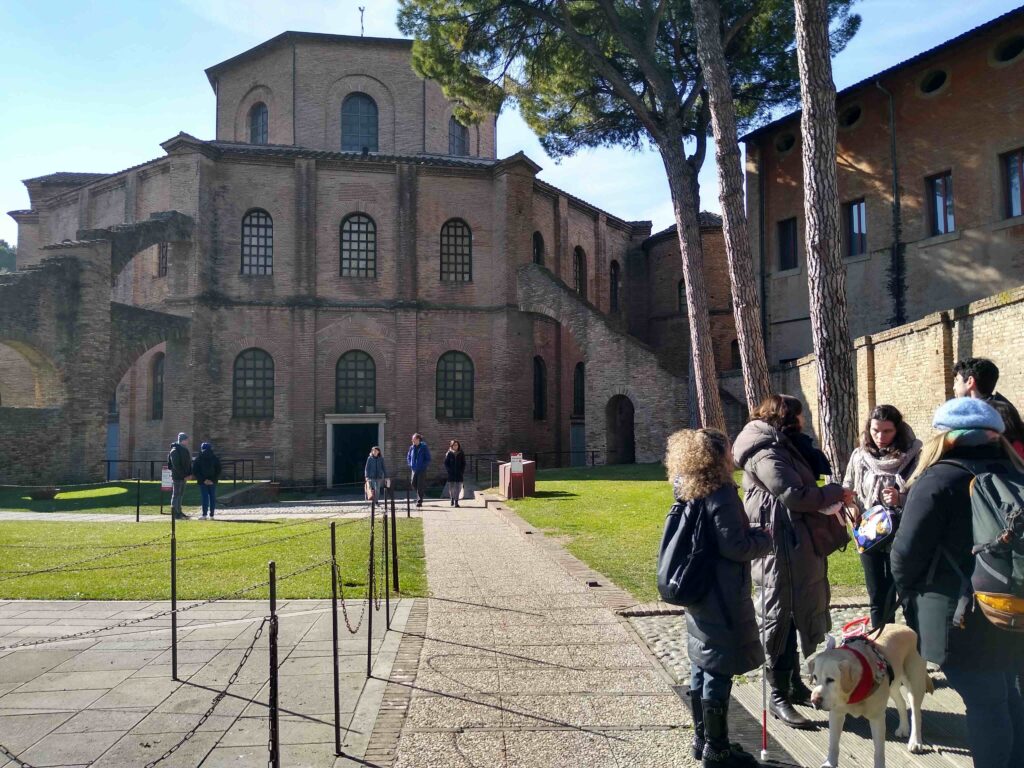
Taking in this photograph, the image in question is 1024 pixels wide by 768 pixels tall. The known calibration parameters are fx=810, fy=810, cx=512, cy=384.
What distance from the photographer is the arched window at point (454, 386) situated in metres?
28.2

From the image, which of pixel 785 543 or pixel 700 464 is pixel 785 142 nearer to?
pixel 785 543

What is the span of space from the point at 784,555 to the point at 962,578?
1.21 metres

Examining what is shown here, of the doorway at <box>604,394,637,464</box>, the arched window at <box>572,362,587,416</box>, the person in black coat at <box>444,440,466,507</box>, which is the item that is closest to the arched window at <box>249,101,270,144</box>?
the arched window at <box>572,362,587,416</box>

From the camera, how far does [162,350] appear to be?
2919 centimetres

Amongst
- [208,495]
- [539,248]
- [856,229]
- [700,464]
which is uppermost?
[539,248]

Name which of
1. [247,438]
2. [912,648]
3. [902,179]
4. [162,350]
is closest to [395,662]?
[912,648]

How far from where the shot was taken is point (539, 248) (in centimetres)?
3131

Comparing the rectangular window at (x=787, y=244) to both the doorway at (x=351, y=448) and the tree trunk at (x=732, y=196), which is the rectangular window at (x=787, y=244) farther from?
the doorway at (x=351, y=448)

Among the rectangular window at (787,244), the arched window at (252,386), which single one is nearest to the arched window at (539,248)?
the rectangular window at (787,244)

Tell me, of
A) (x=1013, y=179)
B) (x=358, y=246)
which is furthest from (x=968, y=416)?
(x=358, y=246)

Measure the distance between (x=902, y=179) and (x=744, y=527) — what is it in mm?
20716

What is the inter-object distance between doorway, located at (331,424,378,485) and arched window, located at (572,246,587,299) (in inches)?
440

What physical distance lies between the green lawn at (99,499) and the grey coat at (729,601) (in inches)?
649

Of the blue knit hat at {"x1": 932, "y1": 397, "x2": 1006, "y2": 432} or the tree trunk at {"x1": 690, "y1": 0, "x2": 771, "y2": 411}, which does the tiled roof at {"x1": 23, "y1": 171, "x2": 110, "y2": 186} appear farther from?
the blue knit hat at {"x1": 932, "y1": 397, "x2": 1006, "y2": 432}
